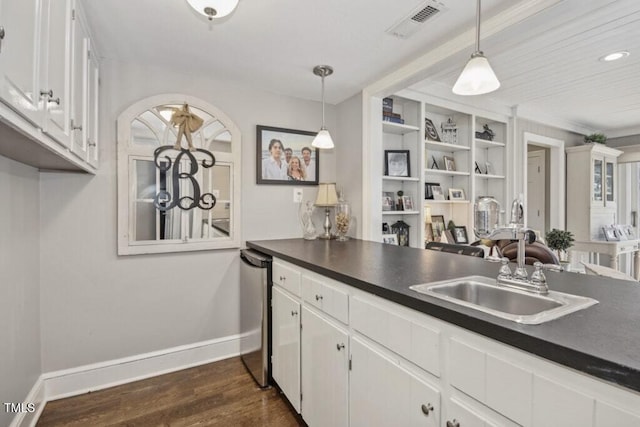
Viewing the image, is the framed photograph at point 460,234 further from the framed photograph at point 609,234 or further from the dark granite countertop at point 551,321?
the framed photograph at point 609,234

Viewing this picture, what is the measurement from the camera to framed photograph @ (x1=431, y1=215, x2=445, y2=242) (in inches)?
135

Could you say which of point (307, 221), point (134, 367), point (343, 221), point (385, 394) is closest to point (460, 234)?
point (343, 221)

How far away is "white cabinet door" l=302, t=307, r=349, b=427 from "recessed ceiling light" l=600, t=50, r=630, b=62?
9.72 ft

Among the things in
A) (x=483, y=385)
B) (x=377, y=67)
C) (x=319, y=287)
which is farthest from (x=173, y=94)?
(x=483, y=385)

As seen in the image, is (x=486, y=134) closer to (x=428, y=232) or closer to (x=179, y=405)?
(x=428, y=232)

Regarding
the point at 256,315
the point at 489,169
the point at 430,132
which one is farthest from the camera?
the point at 489,169

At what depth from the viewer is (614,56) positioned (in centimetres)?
247

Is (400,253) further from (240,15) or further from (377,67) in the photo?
(240,15)

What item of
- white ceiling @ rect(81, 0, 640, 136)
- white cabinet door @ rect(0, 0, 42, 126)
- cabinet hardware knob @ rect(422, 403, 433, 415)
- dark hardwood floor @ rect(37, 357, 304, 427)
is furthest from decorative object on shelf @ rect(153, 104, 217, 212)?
cabinet hardware knob @ rect(422, 403, 433, 415)

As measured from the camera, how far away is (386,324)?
114cm

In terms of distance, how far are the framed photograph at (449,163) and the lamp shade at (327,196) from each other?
1.44 m

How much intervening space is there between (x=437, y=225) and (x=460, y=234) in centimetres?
27

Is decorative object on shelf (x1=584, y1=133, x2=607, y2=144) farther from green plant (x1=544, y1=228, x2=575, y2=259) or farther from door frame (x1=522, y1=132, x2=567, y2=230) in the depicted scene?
green plant (x1=544, y1=228, x2=575, y2=259)

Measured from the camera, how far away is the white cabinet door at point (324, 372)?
1386 millimetres
